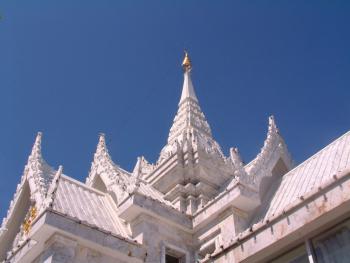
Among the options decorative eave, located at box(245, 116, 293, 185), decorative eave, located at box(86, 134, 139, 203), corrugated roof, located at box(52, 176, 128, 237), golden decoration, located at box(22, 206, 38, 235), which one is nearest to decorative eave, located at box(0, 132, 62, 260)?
golden decoration, located at box(22, 206, 38, 235)

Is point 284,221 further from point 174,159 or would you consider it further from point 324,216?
point 174,159

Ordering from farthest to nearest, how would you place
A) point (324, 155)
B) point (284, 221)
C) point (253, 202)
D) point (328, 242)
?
point (324, 155) < point (253, 202) < point (284, 221) < point (328, 242)

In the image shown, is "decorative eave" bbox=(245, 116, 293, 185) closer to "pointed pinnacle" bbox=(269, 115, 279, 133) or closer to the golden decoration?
"pointed pinnacle" bbox=(269, 115, 279, 133)

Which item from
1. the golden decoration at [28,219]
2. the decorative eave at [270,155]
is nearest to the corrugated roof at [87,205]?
the golden decoration at [28,219]

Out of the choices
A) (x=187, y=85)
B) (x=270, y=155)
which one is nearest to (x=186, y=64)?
(x=187, y=85)

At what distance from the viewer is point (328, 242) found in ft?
24.1

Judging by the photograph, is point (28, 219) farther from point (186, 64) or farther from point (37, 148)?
point (186, 64)

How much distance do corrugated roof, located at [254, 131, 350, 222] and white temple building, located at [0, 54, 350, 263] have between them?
0.17 feet

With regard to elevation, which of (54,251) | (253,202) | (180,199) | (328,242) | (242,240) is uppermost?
(180,199)

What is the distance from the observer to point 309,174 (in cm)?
1658

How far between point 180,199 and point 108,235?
4.83 meters

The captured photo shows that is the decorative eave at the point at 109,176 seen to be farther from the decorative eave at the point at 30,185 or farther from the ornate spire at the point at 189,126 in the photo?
the ornate spire at the point at 189,126

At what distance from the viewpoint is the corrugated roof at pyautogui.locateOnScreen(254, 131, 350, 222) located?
50.8 feet

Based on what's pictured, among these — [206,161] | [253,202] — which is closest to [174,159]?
[206,161]
